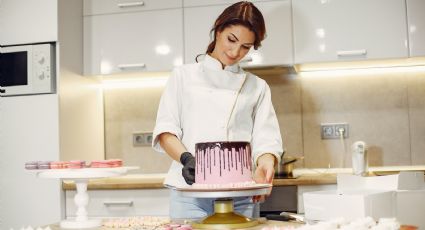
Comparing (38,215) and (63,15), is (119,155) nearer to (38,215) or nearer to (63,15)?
(38,215)

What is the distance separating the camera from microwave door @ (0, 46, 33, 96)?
8.27ft

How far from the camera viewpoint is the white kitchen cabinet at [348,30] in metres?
2.40

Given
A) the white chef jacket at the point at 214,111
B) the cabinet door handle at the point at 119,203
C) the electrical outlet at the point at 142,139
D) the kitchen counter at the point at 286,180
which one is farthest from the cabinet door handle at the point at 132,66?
the white chef jacket at the point at 214,111

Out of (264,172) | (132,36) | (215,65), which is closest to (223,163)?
(264,172)

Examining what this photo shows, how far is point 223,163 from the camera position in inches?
49.1

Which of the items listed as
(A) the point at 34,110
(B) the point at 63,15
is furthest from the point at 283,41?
(A) the point at 34,110

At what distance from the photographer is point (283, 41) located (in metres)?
2.48

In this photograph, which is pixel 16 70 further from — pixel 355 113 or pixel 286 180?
pixel 355 113

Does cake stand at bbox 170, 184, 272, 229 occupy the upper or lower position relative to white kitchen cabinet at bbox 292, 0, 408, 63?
lower

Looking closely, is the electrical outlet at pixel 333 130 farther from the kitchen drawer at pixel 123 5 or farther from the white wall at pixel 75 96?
the white wall at pixel 75 96

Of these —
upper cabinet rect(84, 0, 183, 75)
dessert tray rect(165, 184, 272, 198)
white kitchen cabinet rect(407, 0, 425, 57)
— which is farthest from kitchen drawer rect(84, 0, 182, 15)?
dessert tray rect(165, 184, 272, 198)

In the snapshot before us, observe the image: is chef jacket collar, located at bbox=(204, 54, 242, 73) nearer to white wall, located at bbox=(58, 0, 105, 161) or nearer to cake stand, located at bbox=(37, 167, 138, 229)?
cake stand, located at bbox=(37, 167, 138, 229)

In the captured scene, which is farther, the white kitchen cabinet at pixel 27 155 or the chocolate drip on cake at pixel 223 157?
the white kitchen cabinet at pixel 27 155

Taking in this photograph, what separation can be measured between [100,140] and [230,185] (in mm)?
1802
